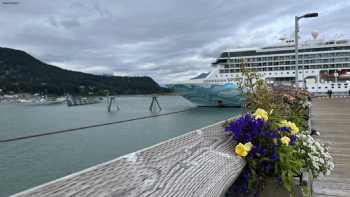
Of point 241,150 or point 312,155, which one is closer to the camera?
point 241,150

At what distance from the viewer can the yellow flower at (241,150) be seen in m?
1.91

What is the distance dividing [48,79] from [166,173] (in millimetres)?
112271

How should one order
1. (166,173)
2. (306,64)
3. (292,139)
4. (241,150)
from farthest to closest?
(306,64) < (292,139) < (241,150) < (166,173)

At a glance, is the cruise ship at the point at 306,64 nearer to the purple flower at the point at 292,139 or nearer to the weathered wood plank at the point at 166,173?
the purple flower at the point at 292,139

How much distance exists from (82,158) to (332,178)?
1055 cm

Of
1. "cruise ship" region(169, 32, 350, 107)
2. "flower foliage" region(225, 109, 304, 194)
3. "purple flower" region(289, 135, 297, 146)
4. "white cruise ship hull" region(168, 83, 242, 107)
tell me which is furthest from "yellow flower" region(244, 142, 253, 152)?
"cruise ship" region(169, 32, 350, 107)

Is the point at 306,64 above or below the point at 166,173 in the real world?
above

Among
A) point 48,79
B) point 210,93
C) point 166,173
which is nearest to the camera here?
point 166,173

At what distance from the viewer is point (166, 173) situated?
1.31 m

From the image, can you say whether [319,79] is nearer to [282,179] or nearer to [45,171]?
[45,171]

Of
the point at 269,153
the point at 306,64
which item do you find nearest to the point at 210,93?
the point at 306,64

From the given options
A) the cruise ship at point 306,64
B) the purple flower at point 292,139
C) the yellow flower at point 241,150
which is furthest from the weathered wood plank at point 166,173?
the cruise ship at point 306,64

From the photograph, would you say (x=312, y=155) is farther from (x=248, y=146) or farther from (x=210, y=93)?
(x=210, y=93)

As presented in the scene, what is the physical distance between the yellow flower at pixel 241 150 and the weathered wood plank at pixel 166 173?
33 millimetres
